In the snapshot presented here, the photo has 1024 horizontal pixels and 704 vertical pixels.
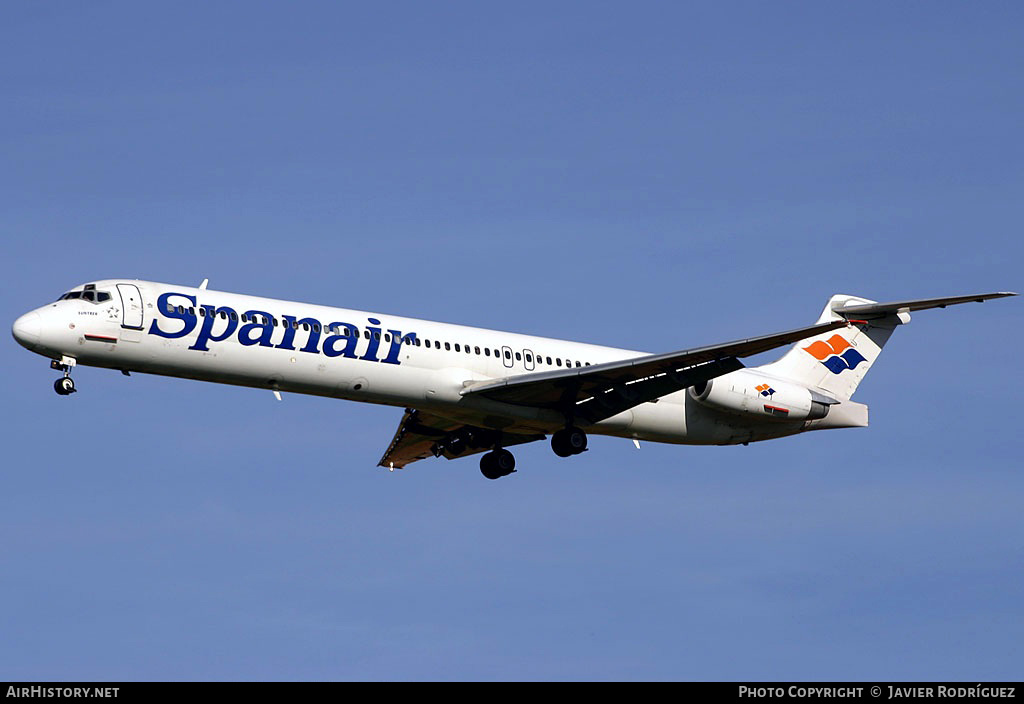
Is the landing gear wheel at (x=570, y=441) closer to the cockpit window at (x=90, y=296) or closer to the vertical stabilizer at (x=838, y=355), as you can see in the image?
the vertical stabilizer at (x=838, y=355)

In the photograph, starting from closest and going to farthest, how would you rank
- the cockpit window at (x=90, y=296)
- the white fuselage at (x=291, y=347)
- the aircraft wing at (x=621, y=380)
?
1. the white fuselage at (x=291, y=347)
2. the cockpit window at (x=90, y=296)
3. the aircraft wing at (x=621, y=380)

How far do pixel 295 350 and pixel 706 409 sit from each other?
1116 centimetres

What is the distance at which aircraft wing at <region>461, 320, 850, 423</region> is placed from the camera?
3372cm

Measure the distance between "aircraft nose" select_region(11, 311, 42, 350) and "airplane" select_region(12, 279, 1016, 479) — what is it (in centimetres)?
3

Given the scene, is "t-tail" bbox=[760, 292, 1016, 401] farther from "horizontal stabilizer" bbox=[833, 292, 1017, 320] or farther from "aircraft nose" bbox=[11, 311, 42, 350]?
"aircraft nose" bbox=[11, 311, 42, 350]

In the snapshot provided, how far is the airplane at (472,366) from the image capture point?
31.6 meters

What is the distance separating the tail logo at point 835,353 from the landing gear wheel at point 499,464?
28.8ft

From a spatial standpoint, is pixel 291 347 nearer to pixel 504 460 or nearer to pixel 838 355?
pixel 504 460

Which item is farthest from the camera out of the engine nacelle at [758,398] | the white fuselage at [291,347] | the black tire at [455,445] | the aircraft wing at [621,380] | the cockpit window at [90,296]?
the black tire at [455,445]

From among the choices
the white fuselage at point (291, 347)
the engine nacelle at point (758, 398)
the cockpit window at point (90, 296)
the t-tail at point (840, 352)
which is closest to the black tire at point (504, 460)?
the white fuselage at point (291, 347)

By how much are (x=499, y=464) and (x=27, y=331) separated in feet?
41.0

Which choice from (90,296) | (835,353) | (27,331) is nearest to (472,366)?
(90,296)
